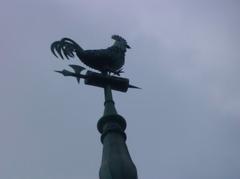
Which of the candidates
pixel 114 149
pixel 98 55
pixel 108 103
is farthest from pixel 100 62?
pixel 114 149

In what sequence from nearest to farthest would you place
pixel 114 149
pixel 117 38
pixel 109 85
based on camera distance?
pixel 114 149, pixel 109 85, pixel 117 38

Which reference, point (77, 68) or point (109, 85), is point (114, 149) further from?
point (77, 68)

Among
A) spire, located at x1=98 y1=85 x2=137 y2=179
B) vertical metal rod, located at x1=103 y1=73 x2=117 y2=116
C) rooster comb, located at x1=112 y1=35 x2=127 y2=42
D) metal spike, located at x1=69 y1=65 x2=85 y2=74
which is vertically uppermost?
rooster comb, located at x1=112 y1=35 x2=127 y2=42

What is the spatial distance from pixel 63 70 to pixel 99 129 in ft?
7.68

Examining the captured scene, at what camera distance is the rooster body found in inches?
439

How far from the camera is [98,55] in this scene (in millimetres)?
11219

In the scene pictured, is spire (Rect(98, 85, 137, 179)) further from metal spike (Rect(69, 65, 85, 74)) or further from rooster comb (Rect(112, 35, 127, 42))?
rooster comb (Rect(112, 35, 127, 42))

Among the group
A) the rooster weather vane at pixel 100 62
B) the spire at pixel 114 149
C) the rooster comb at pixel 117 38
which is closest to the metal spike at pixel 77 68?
the rooster weather vane at pixel 100 62

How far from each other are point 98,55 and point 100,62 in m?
0.19

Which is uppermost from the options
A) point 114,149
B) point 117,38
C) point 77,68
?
point 117,38

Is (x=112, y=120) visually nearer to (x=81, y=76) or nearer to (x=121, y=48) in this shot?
(x=81, y=76)

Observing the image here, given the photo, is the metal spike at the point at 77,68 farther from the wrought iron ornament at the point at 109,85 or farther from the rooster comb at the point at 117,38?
the rooster comb at the point at 117,38

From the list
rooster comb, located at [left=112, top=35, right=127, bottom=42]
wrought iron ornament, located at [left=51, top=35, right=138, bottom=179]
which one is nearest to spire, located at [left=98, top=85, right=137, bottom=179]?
wrought iron ornament, located at [left=51, top=35, right=138, bottom=179]

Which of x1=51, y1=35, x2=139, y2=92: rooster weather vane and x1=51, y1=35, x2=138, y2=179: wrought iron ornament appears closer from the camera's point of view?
x1=51, y1=35, x2=138, y2=179: wrought iron ornament
